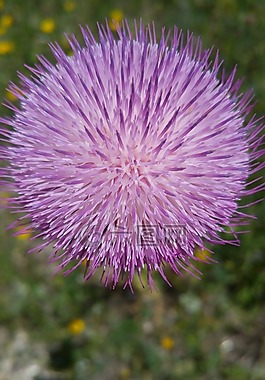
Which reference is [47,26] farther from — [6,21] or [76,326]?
[76,326]

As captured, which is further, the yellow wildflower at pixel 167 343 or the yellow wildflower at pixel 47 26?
the yellow wildflower at pixel 47 26

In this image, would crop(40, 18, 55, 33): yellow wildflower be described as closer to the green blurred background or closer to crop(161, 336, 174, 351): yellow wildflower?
the green blurred background

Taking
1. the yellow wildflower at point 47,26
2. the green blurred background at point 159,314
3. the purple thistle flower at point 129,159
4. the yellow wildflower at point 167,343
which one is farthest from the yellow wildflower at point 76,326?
the yellow wildflower at point 47,26

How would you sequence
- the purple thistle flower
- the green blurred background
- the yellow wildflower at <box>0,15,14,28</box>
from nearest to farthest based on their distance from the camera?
the purple thistle flower, the green blurred background, the yellow wildflower at <box>0,15,14,28</box>

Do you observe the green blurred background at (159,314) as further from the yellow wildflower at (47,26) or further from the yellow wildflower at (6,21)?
the yellow wildflower at (6,21)

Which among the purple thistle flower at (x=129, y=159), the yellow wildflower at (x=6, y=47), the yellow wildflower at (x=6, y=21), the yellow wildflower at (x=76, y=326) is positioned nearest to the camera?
the purple thistle flower at (x=129, y=159)

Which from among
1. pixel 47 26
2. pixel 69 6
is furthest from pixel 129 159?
pixel 69 6

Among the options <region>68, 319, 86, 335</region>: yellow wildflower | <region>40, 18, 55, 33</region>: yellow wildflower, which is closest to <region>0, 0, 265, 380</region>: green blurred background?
<region>68, 319, 86, 335</region>: yellow wildflower
